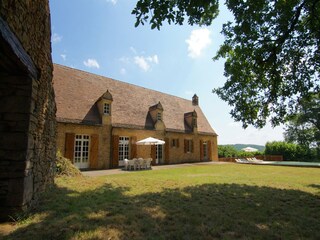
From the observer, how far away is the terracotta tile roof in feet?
49.9

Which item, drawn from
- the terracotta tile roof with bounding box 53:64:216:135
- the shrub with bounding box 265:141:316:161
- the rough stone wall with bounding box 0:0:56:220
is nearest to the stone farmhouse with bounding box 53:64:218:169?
the terracotta tile roof with bounding box 53:64:216:135

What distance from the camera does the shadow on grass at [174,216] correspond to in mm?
3406

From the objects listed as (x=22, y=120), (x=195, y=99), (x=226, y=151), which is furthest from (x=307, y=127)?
(x=22, y=120)

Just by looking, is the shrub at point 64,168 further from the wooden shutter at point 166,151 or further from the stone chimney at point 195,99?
the stone chimney at point 195,99

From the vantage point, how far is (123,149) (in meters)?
17.5

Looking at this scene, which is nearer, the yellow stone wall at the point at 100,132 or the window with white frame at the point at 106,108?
the yellow stone wall at the point at 100,132

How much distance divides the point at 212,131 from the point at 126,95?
12738mm

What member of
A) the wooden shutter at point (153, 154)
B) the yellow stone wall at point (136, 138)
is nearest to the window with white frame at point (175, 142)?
the yellow stone wall at point (136, 138)

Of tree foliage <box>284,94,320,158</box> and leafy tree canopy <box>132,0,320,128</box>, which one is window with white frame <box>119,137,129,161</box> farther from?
tree foliage <box>284,94,320,158</box>

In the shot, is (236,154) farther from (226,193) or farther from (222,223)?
(222,223)

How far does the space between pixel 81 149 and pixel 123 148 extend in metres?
3.63

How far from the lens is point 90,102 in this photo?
1662cm

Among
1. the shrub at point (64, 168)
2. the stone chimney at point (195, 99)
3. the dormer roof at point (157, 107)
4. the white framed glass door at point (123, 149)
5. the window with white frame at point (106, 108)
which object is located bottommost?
the shrub at point (64, 168)

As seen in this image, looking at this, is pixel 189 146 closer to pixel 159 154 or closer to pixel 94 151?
pixel 159 154
